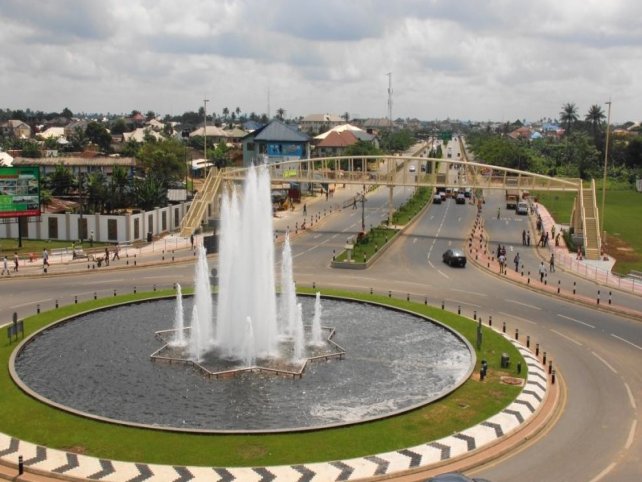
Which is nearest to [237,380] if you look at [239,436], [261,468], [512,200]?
[239,436]

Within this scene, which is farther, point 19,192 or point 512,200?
point 512,200

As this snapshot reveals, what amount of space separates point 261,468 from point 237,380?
8473mm

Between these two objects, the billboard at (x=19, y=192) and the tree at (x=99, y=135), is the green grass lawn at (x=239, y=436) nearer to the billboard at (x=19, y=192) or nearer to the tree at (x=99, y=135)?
the billboard at (x=19, y=192)

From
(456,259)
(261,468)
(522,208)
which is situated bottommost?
(261,468)

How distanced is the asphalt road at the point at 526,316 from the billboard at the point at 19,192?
1258 centimetres

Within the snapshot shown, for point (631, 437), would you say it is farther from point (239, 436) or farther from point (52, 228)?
point (52, 228)

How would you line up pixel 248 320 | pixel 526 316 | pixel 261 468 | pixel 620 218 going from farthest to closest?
pixel 620 218, pixel 526 316, pixel 248 320, pixel 261 468

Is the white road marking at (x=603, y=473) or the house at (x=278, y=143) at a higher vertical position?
the house at (x=278, y=143)

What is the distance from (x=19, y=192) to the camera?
60344 millimetres

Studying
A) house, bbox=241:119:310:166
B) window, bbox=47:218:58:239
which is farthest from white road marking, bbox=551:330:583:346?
house, bbox=241:119:310:166

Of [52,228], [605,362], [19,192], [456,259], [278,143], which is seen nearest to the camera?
[605,362]

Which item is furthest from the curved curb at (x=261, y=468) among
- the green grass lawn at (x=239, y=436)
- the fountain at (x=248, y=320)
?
the fountain at (x=248, y=320)

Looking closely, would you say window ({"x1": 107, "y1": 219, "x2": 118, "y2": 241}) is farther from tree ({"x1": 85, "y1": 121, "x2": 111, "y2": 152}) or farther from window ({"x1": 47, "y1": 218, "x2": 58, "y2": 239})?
tree ({"x1": 85, "y1": 121, "x2": 111, "y2": 152})

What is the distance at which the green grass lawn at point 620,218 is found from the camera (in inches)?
2354
